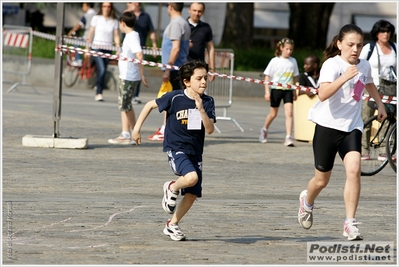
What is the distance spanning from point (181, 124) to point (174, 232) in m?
0.77

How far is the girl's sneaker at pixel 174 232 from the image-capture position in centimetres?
632

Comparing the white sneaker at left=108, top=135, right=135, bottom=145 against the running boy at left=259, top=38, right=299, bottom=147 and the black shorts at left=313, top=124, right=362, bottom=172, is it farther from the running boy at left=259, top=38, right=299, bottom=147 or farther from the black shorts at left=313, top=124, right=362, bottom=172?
the black shorts at left=313, top=124, right=362, bottom=172

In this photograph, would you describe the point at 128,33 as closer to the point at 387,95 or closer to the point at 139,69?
the point at 139,69

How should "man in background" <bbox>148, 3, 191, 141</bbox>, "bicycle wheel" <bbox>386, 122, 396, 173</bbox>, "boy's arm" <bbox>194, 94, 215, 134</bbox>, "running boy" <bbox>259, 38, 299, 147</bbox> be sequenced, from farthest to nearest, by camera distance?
"running boy" <bbox>259, 38, 299, 147</bbox> → "man in background" <bbox>148, 3, 191, 141</bbox> → "bicycle wheel" <bbox>386, 122, 396, 173</bbox> → "boy's arm" <bbox>194, 94, 215, 134</bbox>

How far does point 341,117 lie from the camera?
6672 millimetres

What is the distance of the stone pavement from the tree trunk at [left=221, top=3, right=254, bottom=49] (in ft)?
43.1

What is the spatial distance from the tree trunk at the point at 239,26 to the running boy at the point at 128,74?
1428 cm

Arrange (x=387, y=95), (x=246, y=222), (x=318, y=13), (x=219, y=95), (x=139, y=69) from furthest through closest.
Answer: (x=318, y=13) → (x=219, y=95) → (x=139, y=69) → (x=387, y=95) → (x=246, y=222)

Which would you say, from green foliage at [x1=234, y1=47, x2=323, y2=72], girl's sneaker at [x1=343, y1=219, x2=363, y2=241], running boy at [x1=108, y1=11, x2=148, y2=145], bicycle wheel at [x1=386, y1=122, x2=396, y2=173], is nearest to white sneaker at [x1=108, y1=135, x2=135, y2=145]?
running boy at [x1=108, y1=11, x2=148, y2=145]

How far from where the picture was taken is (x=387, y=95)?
1071 cm

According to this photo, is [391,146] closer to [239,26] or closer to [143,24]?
[143,24]

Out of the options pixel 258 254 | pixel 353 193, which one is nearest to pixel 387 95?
pixel 353 193

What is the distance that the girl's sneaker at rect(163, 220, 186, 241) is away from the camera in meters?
6.32

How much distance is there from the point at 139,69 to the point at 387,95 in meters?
3.26
